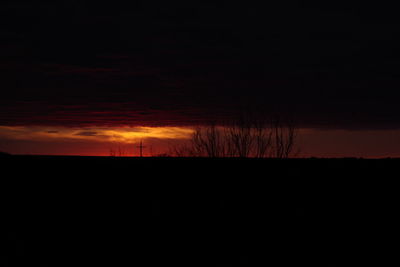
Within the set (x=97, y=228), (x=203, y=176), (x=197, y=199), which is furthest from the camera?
(x=203, y=176)

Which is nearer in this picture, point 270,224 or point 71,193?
point 270,224

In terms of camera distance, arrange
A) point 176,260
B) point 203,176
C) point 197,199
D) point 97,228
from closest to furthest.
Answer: point 176,260, point 97,228, point 197,199, point 203,176

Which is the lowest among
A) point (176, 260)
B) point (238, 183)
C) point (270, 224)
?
point (176, 260)

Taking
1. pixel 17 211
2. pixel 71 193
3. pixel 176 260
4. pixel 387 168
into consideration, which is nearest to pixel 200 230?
pixel 176 260

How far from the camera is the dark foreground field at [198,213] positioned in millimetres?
4359

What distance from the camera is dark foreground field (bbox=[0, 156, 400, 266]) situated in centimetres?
436

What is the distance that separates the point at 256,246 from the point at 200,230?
572 millimetres

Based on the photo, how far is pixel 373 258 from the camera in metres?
4.32

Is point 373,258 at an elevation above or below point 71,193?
below

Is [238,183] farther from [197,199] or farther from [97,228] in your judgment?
[97,228]

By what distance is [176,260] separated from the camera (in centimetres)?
432

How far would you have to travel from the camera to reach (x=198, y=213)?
4.82 meters

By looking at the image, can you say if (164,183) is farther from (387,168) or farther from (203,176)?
(387,168)

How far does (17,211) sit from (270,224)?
2.58m
